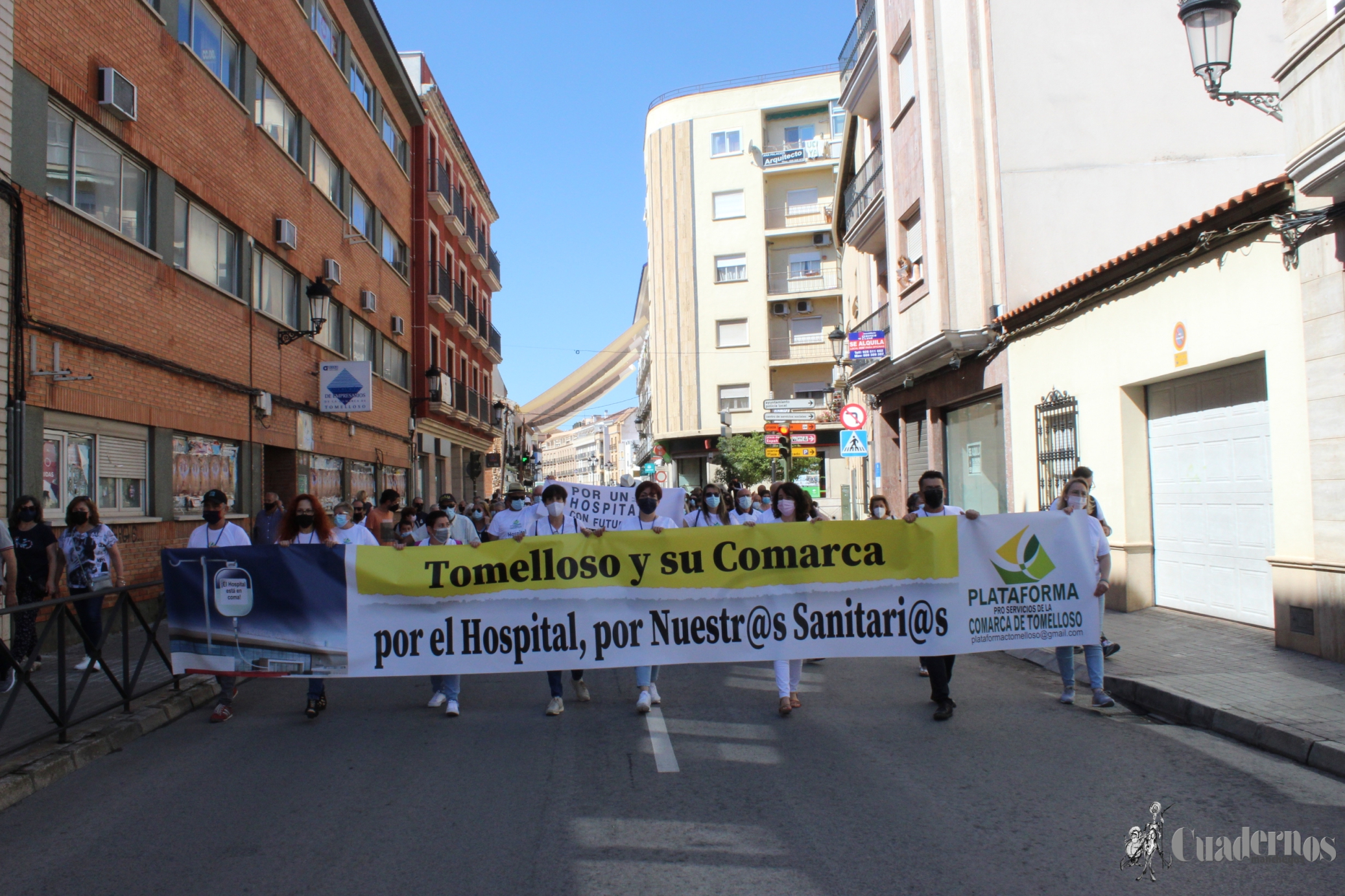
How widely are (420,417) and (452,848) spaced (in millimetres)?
26885

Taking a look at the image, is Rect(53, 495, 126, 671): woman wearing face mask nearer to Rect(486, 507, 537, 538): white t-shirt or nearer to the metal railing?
the metal railing

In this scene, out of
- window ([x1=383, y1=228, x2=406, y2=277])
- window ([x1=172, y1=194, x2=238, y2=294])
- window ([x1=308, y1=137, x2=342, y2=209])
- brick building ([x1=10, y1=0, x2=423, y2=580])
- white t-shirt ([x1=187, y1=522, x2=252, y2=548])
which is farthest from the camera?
window ([x1=383, y1=228, x2=406, y2=277])

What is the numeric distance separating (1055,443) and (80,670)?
480 inches

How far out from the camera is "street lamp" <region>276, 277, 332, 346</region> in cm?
1755

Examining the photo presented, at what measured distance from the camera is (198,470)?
14.5m

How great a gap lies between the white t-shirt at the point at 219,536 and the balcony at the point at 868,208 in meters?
16.5

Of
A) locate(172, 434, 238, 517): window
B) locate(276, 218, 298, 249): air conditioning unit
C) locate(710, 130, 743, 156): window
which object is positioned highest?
locate(710, 130, 743, 156): window

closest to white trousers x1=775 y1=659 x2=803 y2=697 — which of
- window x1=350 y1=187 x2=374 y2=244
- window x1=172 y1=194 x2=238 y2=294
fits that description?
window x1=172 y1=194 x2=238 y2=294

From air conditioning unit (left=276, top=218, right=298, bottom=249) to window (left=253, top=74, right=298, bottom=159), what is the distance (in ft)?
4.84

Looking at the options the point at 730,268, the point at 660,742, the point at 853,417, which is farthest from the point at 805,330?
the point at 660,742

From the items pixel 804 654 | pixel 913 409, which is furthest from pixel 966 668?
pixel 913 409

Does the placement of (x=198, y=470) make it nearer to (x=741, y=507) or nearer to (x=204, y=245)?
(x=204, y=245)

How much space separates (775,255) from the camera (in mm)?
Answer: 46312

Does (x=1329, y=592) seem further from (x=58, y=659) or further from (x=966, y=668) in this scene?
(x=58, y=659)
